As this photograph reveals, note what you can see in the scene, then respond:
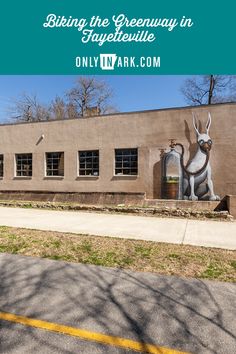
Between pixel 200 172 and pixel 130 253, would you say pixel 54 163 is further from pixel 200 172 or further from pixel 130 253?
pixel 130 253

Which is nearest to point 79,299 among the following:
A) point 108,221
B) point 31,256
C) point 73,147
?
point 31,256

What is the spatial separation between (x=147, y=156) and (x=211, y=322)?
40.1ft

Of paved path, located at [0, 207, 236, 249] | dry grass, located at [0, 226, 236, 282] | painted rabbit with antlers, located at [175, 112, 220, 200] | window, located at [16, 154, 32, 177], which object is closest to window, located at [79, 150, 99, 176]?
window, located at [16, 154, 32, 177]

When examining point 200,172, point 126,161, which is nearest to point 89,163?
point 126,161

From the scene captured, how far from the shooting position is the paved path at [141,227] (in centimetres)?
740

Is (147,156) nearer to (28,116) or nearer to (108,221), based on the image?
(108,221)

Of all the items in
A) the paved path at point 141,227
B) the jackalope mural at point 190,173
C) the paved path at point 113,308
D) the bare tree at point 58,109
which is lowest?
the paved path at point 113,308

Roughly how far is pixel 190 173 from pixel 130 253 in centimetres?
938

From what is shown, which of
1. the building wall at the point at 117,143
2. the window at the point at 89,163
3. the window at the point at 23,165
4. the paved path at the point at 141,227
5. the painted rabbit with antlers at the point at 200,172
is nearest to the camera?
the paved path at the point at 141,227

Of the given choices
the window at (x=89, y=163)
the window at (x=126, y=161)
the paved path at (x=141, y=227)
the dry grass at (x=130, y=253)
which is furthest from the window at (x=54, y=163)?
the dry grass at (x=130, y=253)

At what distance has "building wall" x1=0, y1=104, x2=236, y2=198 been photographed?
13.7m

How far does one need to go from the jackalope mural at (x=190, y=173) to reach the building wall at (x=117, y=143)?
289 millimetres

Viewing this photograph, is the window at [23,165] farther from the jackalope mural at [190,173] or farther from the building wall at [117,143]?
the jackalope mural at [190,173]

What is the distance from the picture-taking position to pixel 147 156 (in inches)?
597
